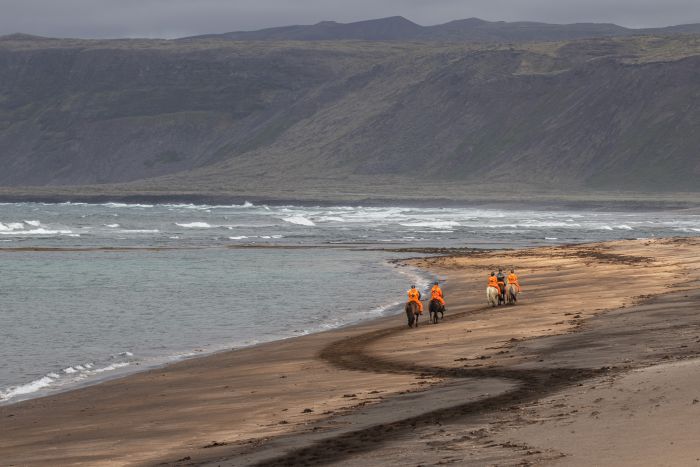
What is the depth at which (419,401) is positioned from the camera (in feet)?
56.7

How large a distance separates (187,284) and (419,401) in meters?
31.7

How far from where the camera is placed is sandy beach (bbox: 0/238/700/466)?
1330 centimetres

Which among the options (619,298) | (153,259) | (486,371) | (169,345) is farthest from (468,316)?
(153,259)

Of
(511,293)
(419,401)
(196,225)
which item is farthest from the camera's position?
(196,225)

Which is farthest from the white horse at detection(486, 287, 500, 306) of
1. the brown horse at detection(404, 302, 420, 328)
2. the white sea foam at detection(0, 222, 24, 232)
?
the white sea foam at detection(0, 222, 24, 232)

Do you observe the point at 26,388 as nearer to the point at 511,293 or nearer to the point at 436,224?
the point at 511,293

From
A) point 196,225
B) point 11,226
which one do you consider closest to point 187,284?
point 196,225

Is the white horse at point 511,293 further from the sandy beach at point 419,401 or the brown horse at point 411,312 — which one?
the brown horse at point 411,312

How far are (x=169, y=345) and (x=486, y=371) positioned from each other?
11.1 meters

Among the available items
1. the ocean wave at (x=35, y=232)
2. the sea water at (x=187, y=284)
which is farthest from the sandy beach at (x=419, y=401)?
the ocean wave at (x=35, y=232)

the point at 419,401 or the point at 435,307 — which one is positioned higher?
the point at 419,401

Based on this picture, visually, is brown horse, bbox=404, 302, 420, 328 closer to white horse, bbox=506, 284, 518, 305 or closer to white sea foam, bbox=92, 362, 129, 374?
white horse, bbox=506, 284, 518, 305

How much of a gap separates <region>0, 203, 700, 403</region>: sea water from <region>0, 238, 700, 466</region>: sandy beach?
8.22 ft

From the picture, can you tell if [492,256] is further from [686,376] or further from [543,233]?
[686,376]
